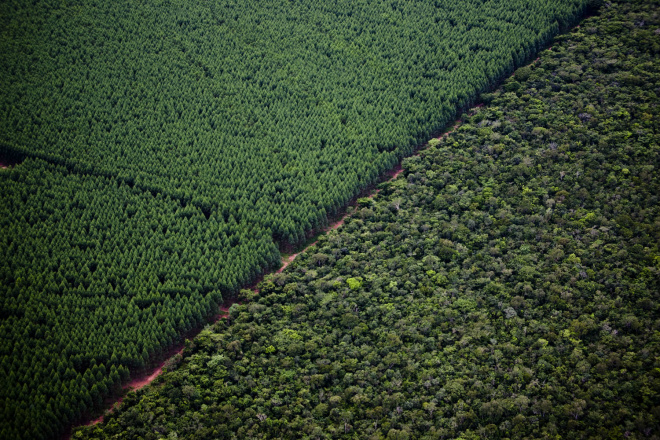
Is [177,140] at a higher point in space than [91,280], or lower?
higher

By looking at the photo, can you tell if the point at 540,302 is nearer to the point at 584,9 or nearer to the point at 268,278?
the point at 268,278

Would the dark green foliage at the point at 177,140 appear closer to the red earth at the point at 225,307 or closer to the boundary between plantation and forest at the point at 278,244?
the boundary between plantation and forest at the point at 278,244

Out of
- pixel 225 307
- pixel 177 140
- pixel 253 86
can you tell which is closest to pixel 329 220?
pixel 225 307

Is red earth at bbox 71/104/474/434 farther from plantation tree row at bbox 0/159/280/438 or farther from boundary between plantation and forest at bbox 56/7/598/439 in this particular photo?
plantation tree row at bbox 0/159/280/438

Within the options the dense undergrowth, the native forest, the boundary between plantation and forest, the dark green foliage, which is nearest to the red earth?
the boundary between plantation and forest

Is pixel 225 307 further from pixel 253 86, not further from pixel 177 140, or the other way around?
pixel 253 86

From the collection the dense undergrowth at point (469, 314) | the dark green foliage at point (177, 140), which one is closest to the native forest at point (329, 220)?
the dense undergrowth at point (469, 314)
